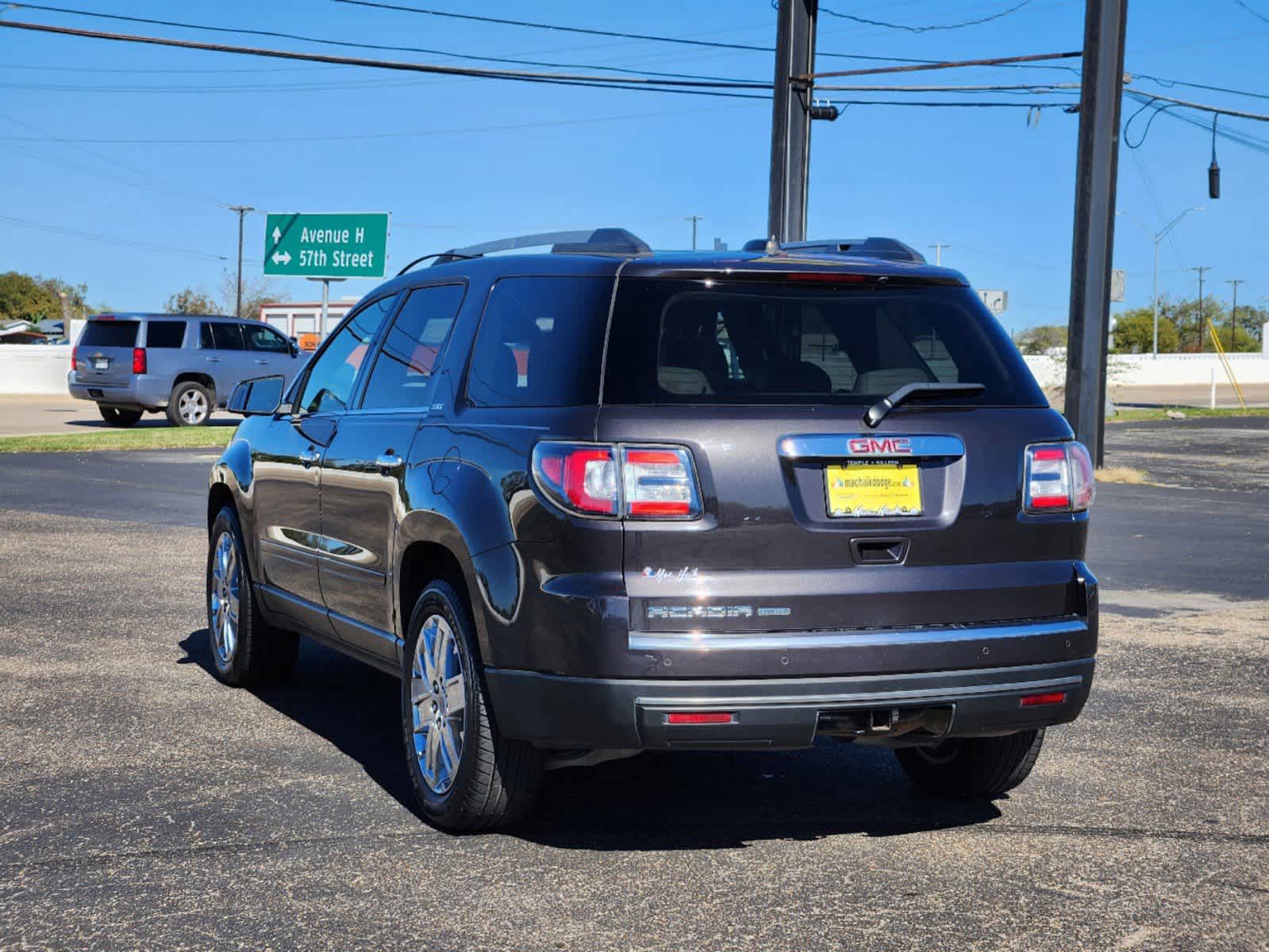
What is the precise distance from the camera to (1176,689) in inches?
305

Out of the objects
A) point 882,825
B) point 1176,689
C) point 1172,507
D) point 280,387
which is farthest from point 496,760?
point 1172,507

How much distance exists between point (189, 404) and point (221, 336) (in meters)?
1.36

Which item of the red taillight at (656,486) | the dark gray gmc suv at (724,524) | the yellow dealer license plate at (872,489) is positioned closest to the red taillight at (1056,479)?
the dark gray gmc suv at (724,524)

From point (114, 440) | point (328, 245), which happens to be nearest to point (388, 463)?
point (114, 440)

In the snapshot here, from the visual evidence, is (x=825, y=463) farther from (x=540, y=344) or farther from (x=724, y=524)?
(x=540, y=344)

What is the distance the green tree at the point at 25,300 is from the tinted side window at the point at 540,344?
147 meters

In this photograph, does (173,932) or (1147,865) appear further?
(1147,865)

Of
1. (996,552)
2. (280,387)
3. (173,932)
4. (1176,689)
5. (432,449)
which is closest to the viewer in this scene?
(173,932)

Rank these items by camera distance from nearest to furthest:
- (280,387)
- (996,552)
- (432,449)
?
(996,552)
(432,449)
(280,387)

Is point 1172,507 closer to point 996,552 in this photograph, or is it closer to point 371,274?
point 996,552

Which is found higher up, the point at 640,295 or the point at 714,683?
the point at 640,295

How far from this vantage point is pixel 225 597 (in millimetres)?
A: 7629

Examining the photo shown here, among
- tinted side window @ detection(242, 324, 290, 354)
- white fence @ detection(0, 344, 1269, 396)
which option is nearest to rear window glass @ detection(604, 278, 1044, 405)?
tinted side window @ detection(242, 324, 290, 354)

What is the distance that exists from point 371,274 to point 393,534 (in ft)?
120
